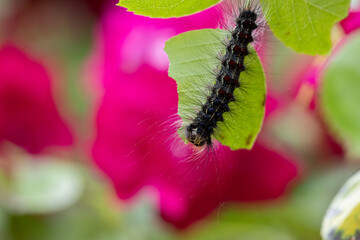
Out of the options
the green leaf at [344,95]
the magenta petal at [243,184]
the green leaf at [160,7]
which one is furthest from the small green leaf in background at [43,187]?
the green leaf at [160,7]

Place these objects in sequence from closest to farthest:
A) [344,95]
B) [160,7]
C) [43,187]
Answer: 1. [160,7]
2. [344,95]
3. [43,187]

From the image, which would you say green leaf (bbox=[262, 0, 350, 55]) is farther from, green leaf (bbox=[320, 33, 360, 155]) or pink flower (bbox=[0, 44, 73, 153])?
pink flower (bbox=[0, 44, 73, 153])

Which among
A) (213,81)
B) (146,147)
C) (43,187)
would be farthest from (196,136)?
(43,187)

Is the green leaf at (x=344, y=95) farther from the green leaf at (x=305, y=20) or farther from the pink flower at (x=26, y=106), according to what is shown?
the pink flower at (x=26, y=106)

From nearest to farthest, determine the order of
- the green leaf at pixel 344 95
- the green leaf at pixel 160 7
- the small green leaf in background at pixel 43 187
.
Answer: the green leaf at pixel 160 7, the green leaf at pixel 344 95, the small green leaf in background at pixel 43 187

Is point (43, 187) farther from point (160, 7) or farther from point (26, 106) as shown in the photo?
point (160, 7)

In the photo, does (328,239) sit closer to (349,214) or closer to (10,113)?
(349,214)

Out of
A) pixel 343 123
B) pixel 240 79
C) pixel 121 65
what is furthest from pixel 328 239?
pixel 121 65

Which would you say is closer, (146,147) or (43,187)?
(146,147)

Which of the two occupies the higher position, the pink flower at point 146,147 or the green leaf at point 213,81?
the green leaf at point 213,81
